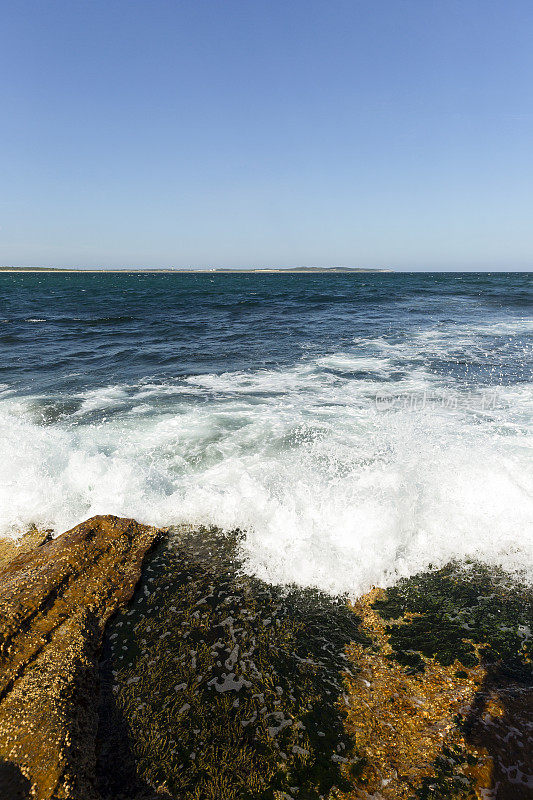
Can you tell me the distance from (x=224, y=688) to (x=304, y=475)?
10.3ft

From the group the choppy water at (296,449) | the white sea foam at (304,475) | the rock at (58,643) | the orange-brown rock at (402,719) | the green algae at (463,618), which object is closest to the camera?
the rock at (58,643)

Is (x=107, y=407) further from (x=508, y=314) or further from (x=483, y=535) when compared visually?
(x=508, y=314)

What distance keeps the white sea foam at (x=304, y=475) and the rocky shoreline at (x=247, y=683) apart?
51cm

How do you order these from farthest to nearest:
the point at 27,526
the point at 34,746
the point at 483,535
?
the point at 27,526 → the point at 483,535 → the point at 34,746

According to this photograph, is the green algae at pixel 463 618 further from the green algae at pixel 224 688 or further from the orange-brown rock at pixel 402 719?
the green algae at pixel 224 688

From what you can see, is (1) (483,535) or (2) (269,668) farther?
(1) (483,535)

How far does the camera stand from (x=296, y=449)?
6.80 m

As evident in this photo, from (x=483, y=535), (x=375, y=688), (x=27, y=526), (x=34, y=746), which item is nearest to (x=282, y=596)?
(x=375, y=688)

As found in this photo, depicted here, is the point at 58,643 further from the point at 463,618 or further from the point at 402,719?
the point at 463,618

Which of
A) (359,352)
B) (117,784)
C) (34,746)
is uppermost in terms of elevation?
(359,352)

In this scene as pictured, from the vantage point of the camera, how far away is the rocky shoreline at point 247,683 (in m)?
2.40

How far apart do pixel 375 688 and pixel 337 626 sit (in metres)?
0.64

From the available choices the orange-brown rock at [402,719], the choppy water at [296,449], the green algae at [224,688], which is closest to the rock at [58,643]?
the green algae at [224,688]

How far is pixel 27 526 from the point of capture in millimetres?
5027
